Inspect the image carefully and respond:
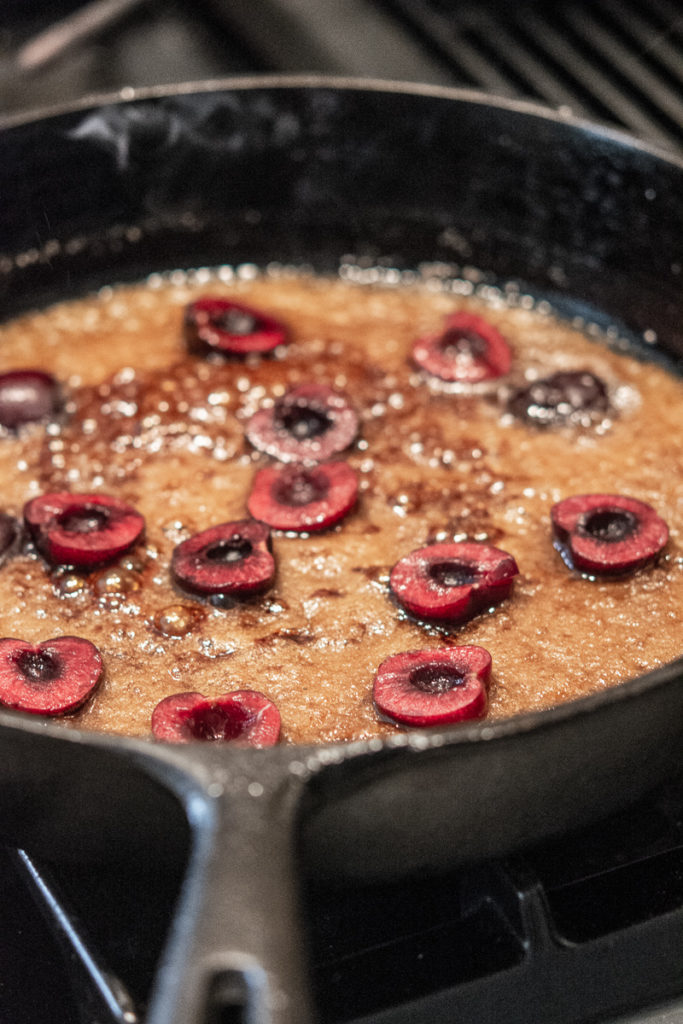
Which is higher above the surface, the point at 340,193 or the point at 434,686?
the point at 340,193

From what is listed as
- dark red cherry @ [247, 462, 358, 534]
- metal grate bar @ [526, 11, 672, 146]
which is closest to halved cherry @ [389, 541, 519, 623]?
dark red cherry @ [247, 462, 358, 534]

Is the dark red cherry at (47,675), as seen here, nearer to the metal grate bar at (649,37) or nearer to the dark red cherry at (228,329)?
the dark red cherry at (228,329)

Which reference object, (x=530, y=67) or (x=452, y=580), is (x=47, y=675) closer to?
(x=452, y=580)

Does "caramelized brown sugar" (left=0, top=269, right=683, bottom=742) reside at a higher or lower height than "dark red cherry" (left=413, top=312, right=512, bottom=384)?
lower

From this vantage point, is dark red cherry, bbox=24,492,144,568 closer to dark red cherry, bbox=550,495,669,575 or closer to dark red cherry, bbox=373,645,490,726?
dark red cherry, bbox=373,645,490,726

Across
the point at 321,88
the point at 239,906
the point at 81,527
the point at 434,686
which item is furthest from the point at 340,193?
the point at 239,906
